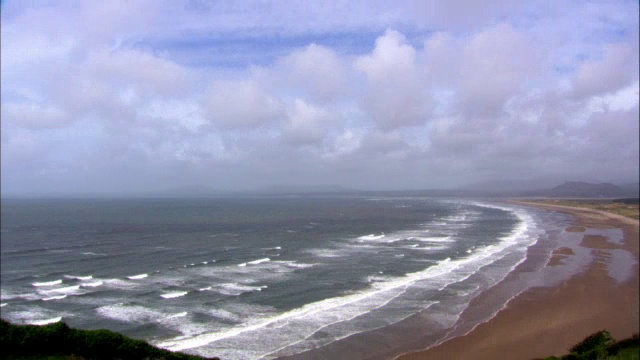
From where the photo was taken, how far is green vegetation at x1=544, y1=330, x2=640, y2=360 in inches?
641

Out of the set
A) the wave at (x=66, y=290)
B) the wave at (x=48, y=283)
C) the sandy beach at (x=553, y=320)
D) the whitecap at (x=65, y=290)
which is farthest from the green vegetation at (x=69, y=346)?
the wave at (x=48, y=283)

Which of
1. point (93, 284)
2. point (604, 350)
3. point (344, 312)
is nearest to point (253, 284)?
point (344, 312)

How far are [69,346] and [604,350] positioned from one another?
60.9 feet

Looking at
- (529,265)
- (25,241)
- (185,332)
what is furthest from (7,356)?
(25,241)

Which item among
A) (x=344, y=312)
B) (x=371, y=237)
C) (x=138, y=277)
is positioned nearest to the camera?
(x=344, y=312)

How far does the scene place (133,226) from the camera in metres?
80.2

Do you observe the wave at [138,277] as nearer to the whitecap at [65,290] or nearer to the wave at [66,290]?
the wave at [66,290]

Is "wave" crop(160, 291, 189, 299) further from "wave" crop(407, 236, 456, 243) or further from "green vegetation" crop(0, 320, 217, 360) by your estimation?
"wave" crop(407, 236, 456, 243)

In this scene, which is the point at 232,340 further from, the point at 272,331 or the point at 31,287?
the point at 31,287

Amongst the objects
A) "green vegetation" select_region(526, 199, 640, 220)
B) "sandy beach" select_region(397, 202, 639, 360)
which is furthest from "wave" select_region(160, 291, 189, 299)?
"green vegetation" select_region(526, 199, 640, 220)

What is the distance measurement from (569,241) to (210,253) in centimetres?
4148

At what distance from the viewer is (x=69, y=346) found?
626 inches

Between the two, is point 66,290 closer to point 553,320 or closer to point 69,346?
point 69,346

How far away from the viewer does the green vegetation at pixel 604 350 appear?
16281 millimetres
